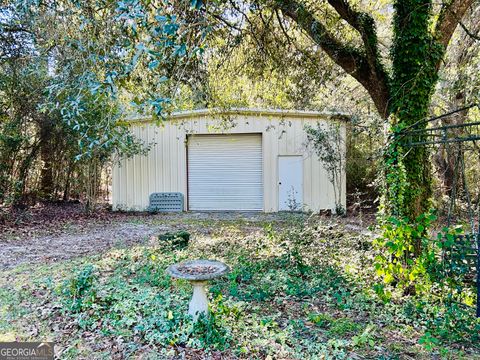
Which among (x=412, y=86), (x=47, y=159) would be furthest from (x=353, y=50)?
(x=47, y=159)

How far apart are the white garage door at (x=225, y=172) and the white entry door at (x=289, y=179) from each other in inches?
26.6

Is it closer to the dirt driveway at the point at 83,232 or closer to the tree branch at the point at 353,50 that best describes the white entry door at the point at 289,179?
the dirt driveway at the point at 83,232

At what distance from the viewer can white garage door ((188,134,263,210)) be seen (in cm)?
1077

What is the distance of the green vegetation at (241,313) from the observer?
8.89ft

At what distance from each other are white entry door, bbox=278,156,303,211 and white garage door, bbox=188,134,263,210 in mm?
675

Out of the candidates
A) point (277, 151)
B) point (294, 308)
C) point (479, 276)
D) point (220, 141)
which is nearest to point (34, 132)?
point (220, 141)

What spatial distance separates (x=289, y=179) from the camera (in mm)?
10375

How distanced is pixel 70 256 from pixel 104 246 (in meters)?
0.76

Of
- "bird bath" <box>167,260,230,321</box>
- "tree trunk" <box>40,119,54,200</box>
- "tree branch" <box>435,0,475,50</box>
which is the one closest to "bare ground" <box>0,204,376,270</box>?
"tree trunk" <box>40,119,54,200</box>

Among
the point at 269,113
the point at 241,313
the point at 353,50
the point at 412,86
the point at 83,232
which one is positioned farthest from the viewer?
the point at 269,113

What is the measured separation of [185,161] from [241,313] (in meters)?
8.10

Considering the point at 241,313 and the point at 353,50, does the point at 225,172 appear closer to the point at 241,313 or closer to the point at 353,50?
the point at 353,50

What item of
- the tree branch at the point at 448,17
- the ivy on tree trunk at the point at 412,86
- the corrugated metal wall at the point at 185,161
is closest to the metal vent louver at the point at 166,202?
the corrugated metal wall at the point at 185,161

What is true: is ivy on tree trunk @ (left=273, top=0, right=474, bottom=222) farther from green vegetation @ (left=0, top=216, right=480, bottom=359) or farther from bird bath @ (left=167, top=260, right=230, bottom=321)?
bird bath @ (left=167, top=260, right=230, bottom=321)
